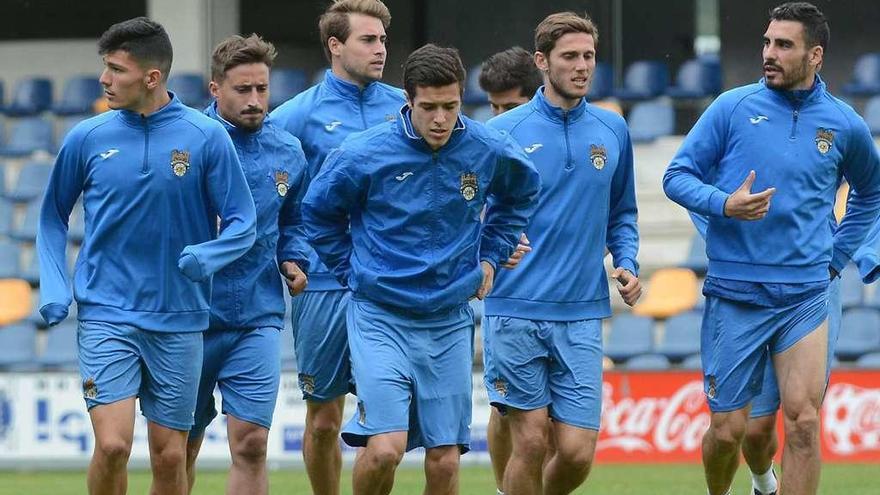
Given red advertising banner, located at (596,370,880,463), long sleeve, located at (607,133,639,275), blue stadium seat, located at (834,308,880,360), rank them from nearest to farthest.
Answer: long sleeve, located at (607,133,639,275) < red advertising banner, located at (596,370,880,463) < blue stadium seat, located at (834,308,880,360)

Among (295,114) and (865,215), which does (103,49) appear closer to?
(295,114)

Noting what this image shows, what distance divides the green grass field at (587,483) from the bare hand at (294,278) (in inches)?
161

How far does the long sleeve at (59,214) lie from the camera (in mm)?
7730

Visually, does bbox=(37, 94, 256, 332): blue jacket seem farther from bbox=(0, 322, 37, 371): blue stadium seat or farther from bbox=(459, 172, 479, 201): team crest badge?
bbox=(0, 322, 37, 371): blue stadium seat

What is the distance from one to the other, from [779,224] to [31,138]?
1362cm

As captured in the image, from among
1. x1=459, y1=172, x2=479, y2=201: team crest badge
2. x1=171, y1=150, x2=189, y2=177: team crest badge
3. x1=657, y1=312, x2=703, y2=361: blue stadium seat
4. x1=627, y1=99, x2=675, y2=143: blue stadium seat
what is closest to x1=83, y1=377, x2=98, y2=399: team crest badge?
x1=171, y1=150, x2=189, y2=177: team crest badge

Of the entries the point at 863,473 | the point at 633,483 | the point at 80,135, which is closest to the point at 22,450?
the point at 633,483

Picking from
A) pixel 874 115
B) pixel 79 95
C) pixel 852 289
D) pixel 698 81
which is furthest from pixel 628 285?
pixel 79 95

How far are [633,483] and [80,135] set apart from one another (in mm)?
6364

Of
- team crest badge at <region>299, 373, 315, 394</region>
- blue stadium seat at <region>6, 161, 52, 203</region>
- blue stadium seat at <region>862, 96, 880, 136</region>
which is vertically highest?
blue stadium seat at <region>862, 96, 880, 136</region>

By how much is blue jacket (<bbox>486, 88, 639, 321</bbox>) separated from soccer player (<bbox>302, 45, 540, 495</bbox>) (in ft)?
2.44

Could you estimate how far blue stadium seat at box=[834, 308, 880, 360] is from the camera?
53.2 feet

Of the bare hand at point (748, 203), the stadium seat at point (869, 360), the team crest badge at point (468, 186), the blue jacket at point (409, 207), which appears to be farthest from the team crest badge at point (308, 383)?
the stadium seat at point (869, 360)

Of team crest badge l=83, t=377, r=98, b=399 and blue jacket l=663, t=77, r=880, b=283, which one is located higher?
blue jacket l=663, t=77, r=880, b=283
